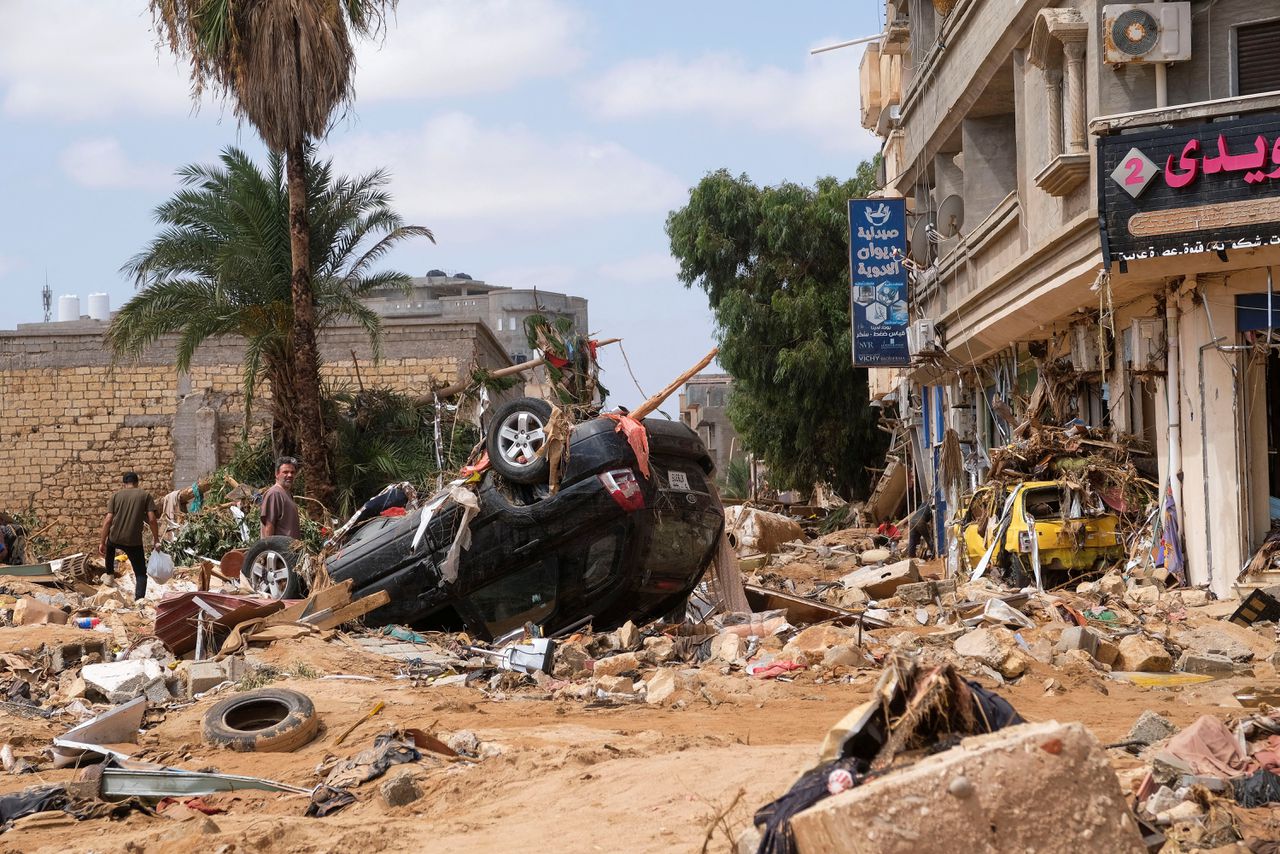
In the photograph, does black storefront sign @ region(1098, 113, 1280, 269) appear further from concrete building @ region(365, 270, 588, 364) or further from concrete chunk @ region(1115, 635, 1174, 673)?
concrete building @ region(365, 270, 588, 364)

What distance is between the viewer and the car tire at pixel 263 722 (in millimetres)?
8320

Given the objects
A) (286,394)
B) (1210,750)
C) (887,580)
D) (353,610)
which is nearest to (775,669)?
(353,610)

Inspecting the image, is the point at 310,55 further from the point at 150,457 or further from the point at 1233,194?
the point at 1233,194

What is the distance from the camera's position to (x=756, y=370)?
3516cm

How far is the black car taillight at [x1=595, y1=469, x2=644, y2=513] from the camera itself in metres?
11.3

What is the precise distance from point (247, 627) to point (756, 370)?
2465 cm

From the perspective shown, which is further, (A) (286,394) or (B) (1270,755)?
(A) (286,394)

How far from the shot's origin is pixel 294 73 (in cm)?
2003

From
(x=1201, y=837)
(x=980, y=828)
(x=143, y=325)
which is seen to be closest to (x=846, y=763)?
(x=980, y=828)

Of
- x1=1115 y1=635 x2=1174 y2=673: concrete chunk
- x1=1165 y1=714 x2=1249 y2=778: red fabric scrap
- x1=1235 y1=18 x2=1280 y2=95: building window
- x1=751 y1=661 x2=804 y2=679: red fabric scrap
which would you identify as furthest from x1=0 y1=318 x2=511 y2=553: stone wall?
x1=1165 y1=714 x2=1249 y2=778: red fabric scrap

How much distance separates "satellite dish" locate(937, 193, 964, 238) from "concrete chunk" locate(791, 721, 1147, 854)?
17756 millimetres

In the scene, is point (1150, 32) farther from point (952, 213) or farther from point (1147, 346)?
point (952, 213)

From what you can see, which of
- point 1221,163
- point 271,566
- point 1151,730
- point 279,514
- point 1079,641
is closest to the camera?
point 1151,730

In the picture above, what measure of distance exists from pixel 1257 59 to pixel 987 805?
10.9 m
